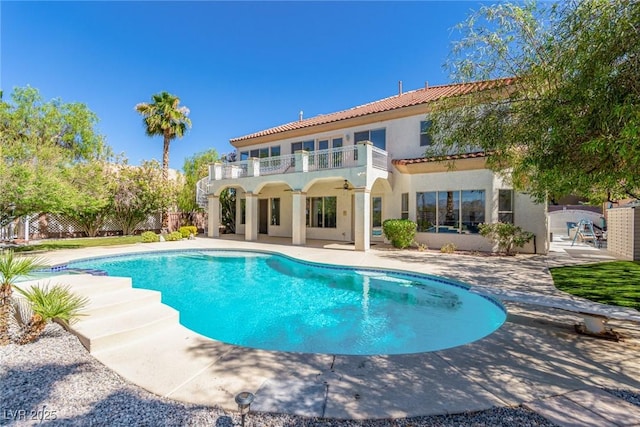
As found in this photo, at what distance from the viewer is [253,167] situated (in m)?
20.9

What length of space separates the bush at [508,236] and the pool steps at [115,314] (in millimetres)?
14534

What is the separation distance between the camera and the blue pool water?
20.7 feet

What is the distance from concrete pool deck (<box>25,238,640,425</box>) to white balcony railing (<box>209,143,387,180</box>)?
1174cm

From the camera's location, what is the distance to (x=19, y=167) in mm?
13328

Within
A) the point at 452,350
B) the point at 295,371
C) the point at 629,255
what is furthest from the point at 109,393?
the point at 629,255

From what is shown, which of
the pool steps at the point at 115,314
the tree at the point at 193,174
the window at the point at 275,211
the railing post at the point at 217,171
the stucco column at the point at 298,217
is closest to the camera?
the pool steps at the point at 115,314

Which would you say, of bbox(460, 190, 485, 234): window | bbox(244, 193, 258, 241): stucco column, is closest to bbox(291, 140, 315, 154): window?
bbox(244, 193, 258, 241): stucco column

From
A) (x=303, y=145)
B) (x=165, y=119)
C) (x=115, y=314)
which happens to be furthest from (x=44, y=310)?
(x=165, y=119)

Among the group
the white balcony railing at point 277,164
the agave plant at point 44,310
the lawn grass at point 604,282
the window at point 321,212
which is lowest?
the lawn grass at point 604,282

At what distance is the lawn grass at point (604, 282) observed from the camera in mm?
7387

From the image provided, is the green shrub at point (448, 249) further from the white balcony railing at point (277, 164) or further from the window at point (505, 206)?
the white balcony railing at point (277, 164)

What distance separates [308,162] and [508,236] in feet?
38.5

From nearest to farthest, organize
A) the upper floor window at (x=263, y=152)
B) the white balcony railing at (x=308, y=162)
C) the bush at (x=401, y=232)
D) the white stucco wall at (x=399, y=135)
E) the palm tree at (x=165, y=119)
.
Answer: the bush at (x=401, y=232) → the white balcony railing at (x=308, y=162) → the white stucco wall at (x=399, y=135) → the upper floor window at (x=263, y=152) → the palm tree at (x=165, y=119)

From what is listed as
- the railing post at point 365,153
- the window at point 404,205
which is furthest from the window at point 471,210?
the railing post at point 365,153
